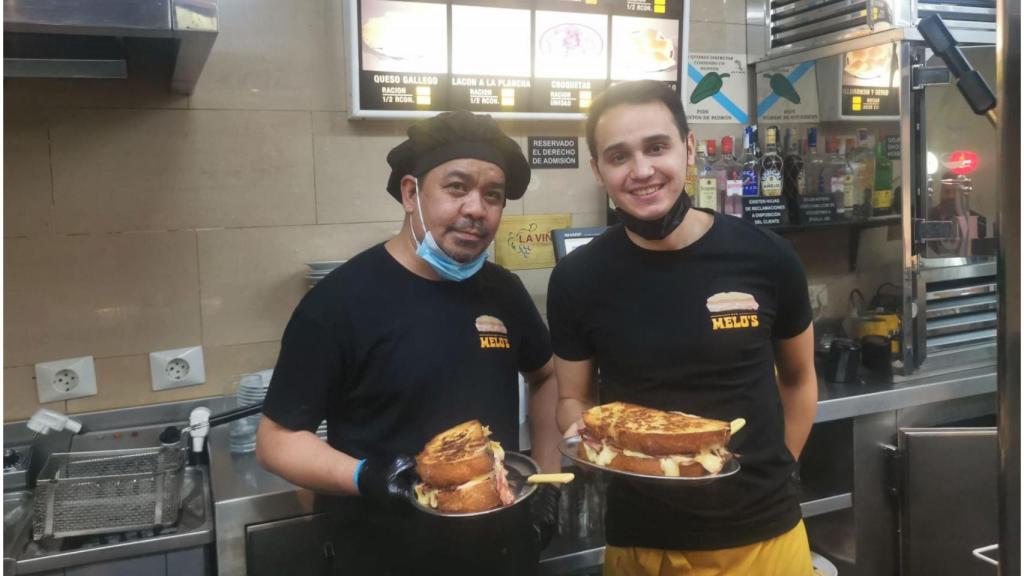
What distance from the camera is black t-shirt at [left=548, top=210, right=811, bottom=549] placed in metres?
1.39

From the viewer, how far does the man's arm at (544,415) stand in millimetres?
1679

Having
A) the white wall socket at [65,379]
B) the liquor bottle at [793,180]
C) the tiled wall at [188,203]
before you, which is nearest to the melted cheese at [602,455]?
the tiled wall at [188,203]

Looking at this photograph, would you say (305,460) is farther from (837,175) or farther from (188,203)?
(837,175)

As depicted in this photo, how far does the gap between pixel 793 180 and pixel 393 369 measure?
1.76m

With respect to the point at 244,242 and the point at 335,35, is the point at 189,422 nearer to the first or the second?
the point at 244,242

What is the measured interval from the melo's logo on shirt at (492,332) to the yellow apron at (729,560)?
48 centimetres

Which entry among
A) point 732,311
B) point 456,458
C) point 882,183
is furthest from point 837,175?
point 456,458

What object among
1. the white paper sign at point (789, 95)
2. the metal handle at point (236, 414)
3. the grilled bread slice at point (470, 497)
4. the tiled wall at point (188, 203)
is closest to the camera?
the grilled bread slice at point (470, 497)

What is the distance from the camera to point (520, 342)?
1.60 m

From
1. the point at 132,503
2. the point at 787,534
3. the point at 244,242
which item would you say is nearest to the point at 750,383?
the point at 787,534

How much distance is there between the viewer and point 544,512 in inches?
65.0

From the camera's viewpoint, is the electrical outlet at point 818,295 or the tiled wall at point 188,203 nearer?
the tiled wall at point 188,203

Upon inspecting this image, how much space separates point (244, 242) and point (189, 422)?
1.72 ft

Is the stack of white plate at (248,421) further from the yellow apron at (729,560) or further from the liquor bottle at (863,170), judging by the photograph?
the liquor bottle at (863,170)
